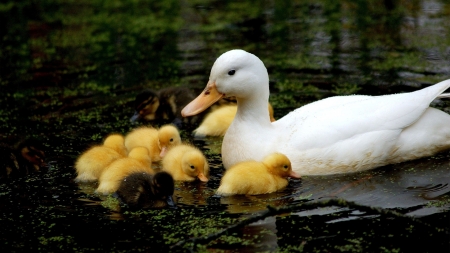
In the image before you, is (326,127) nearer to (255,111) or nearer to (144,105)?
(255,111)

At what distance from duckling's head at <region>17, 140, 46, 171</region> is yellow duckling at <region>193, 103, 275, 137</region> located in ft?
5.76

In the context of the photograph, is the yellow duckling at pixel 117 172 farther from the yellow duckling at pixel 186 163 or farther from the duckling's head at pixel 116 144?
the duckling's head at pixel 116 144

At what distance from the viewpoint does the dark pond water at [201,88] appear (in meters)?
5.35

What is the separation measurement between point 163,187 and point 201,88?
12.3 feet

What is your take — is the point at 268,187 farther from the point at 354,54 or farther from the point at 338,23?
the point at 338,23

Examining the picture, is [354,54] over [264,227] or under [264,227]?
over

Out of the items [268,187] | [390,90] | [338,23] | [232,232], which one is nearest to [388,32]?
[338,23]

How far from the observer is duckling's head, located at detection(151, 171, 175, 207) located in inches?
225

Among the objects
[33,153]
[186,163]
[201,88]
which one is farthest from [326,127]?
[201,88]

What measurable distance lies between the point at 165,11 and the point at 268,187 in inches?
306

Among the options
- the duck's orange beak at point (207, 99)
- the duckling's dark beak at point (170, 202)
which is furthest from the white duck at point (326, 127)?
the duckling's dark beak at point (170, 202)

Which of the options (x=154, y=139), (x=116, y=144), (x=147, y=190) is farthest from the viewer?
(x=154, y=139)

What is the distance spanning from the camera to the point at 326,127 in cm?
645

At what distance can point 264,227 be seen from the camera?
17.9 feet
